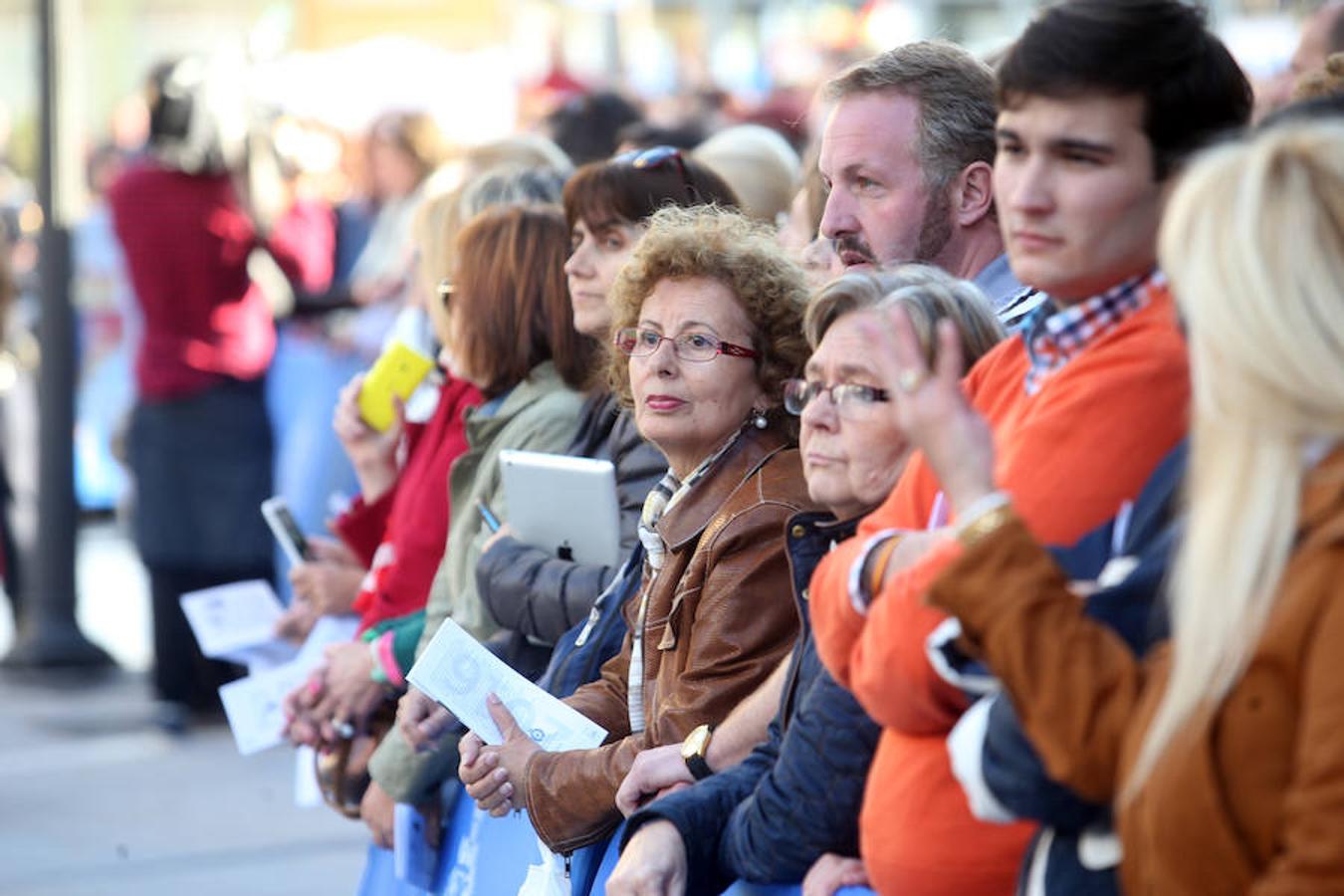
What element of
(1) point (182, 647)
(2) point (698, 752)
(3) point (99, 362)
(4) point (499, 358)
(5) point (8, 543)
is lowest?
(3) point (99, 362)

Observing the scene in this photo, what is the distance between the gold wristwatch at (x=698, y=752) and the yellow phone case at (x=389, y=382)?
225 centimetres

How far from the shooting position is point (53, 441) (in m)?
9.95

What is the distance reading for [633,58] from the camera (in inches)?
902

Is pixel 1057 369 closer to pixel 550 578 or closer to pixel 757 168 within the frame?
pixel 550 578

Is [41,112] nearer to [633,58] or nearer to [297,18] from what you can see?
[297,18]

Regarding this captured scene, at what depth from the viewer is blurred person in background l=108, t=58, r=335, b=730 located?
28.3 feet

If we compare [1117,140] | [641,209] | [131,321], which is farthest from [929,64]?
[131,321]

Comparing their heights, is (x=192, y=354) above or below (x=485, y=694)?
below

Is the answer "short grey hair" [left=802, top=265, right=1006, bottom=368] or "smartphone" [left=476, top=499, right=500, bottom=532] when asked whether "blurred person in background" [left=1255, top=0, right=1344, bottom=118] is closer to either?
"smartphone" [left=476, top=499, right=500, bottom=532]

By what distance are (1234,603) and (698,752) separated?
1.50 meters

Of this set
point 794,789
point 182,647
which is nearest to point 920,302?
point 794,789

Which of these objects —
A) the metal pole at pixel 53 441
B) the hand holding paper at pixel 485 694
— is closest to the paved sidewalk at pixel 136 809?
the metal pole at pixel 53 441

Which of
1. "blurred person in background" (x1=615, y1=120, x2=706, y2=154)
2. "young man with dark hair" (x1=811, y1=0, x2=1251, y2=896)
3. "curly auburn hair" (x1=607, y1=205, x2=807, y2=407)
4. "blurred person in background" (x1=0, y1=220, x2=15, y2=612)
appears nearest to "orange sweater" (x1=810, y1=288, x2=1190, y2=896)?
"young man with dark hair" (x1=811, y1=0, x2=1251, y2=896)

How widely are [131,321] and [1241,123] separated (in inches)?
265
